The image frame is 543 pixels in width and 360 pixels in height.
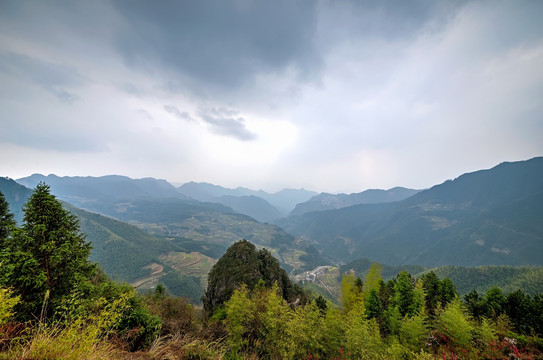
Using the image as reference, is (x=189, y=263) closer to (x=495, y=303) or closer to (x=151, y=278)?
(x=151, y=278)

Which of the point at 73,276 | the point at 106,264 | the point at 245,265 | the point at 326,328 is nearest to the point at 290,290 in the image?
the point at 245,265

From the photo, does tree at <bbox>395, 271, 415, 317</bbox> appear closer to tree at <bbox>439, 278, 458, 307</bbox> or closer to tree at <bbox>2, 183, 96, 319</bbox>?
tree at <bbox>439, 278, 458, 307</bbox>

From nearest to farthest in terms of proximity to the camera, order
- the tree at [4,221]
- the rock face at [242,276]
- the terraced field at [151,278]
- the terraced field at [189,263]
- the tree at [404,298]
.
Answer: the tree at [4,221], the tree at [404,298], the rock face at [242,276], the terraced field at [151,278], the terraced field at [189,263]

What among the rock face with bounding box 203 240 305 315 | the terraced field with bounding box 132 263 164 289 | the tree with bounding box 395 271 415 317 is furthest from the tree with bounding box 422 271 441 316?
the terraced field with bounding box 132 263 164 289

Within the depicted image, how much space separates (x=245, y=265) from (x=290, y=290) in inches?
428

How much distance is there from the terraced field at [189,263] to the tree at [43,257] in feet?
514

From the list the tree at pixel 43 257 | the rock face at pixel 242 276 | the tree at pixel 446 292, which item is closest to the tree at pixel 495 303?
the tree at pixel 446 292

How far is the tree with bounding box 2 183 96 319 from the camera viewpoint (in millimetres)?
9672

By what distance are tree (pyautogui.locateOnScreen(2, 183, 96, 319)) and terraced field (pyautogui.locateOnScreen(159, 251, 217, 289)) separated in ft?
514

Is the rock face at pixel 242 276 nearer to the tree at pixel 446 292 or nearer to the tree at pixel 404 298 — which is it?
the tree at pixel 404 298

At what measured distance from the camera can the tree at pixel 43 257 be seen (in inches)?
381

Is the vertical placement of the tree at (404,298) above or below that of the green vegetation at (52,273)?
below

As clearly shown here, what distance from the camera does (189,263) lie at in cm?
18138

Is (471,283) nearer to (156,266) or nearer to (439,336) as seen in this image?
(439,336)
